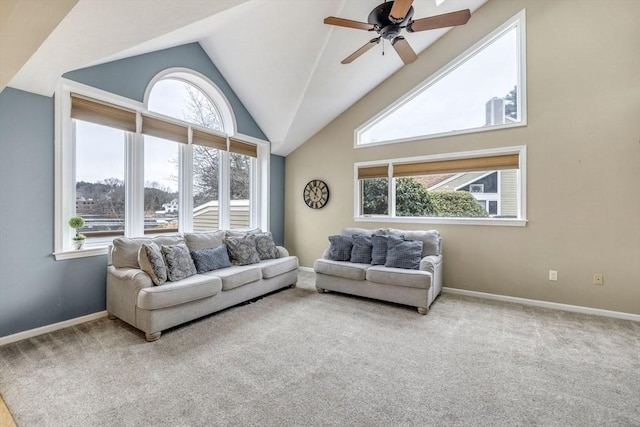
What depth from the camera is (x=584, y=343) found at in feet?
8.89

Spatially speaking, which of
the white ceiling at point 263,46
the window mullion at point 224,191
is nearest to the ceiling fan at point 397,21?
the white ceiling at point 263,46

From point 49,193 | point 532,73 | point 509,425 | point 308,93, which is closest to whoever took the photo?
point 509,425

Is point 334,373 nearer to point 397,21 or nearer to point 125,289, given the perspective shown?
point 125,289

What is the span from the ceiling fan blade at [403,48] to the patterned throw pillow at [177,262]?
3302 mm

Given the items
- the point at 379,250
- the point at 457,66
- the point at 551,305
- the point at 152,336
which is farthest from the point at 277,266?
the point at 457,66

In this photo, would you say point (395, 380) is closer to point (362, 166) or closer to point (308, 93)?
point (362, 166)

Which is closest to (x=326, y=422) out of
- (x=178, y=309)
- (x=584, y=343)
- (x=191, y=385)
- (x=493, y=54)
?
(x=191, y=385)

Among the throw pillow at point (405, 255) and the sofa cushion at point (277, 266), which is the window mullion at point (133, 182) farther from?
the throw pillow at point (405, 255)

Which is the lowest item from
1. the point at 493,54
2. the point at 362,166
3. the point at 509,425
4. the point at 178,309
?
the point at 509,425

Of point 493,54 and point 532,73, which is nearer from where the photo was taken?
point 532,73

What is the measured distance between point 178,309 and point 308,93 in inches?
143

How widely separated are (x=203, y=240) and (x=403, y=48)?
133 inches

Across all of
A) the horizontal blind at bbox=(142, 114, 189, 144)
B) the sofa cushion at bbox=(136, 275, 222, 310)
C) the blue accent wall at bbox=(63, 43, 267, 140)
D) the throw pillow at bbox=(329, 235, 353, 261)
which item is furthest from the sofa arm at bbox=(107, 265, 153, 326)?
the throw pillow at bbox=(329, 235, 353, 261)

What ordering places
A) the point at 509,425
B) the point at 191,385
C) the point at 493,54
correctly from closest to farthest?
the point at 509,425
the point at 191,385
the point at 493,54
